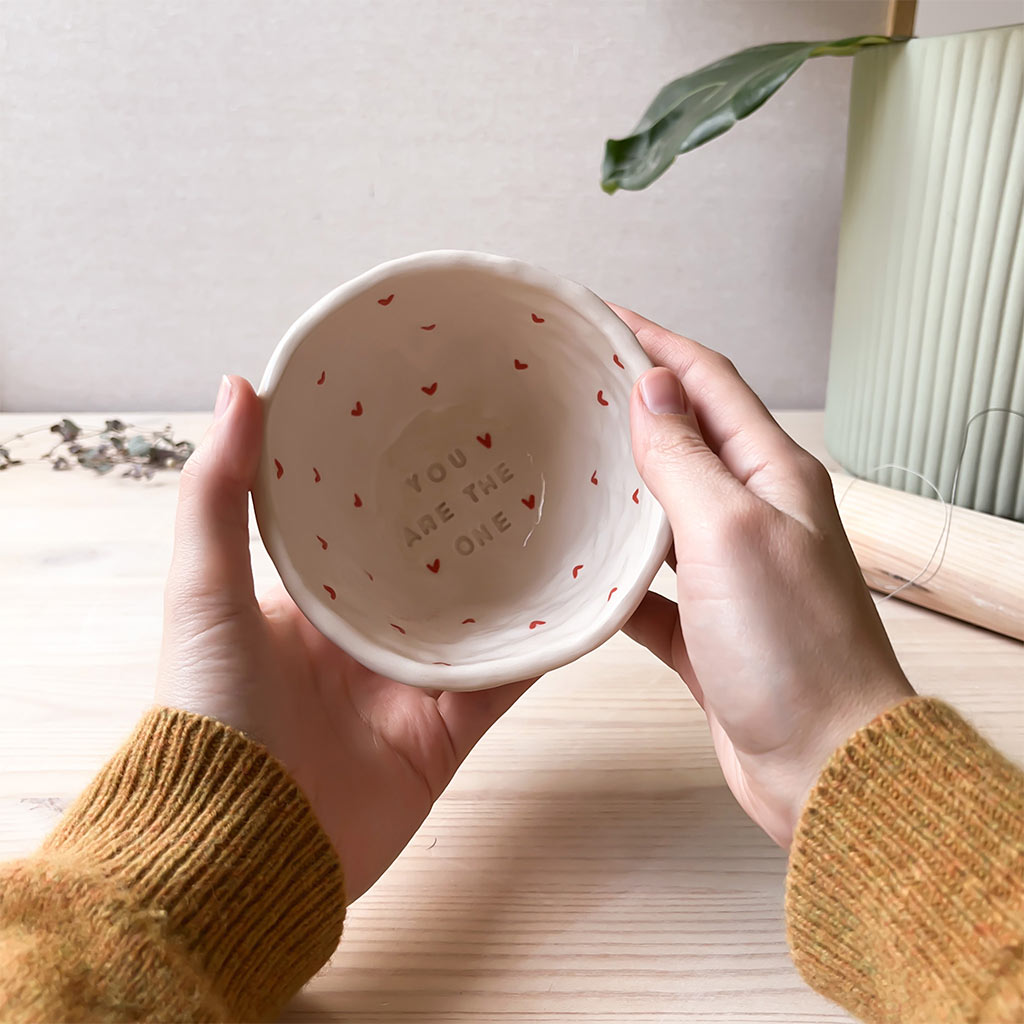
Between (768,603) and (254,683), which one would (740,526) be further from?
(254,683)

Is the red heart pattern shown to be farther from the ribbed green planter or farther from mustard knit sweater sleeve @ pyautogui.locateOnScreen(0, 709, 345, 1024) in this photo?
the ribbed green planter

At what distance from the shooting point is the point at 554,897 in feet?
Result: 1.66

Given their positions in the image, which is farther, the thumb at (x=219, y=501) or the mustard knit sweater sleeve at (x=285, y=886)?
the thumb at (x=219, y=501)

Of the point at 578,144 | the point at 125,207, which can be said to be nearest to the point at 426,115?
the point at 578,144

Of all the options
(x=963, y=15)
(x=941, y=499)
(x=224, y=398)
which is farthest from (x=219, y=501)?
(x=963, y=15)

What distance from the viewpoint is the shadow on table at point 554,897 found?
46 centimetres

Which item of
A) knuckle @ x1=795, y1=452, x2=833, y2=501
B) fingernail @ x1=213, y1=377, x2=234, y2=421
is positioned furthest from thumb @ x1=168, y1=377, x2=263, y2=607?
knuckle @ x1=795, y1=452, x2=833, y2=501

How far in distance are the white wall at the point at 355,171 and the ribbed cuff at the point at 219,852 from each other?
27.0 inches

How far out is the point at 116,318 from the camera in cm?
105

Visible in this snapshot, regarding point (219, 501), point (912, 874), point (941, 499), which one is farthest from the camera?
point (941, 499)

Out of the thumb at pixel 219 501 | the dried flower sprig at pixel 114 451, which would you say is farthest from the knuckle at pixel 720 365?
the dried flower sprig at pixel 114 451

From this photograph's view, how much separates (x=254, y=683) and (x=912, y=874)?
334mm

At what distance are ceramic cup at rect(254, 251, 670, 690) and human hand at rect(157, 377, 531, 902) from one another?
0.02 metres

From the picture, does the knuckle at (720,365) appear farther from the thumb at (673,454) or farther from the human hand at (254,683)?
the human hand at (254,683)
